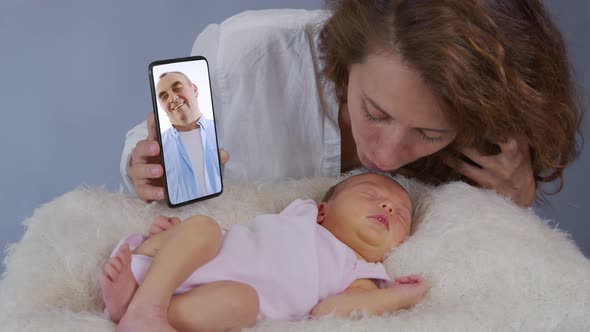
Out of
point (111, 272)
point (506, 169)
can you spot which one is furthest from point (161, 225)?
point (506, 169)

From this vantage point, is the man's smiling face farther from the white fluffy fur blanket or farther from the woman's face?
the woman's face

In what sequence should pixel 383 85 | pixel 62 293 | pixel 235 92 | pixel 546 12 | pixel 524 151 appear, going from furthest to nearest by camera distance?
pixel 235 92 → pixel 524 151 → pixel 546 12 → pixel 383 85 → pixel 62 293

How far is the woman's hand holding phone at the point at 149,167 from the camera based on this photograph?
1370mm

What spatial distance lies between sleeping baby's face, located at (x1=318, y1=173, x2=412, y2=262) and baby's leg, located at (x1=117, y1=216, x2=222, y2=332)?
29 centimetres

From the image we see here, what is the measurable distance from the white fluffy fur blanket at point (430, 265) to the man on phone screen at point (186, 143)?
0.19ft

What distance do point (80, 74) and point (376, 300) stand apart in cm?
151

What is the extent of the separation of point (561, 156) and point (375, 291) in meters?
0.63

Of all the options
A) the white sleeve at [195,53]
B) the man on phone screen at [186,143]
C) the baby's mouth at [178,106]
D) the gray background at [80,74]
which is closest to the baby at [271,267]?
the man on phone screen at [186,143]

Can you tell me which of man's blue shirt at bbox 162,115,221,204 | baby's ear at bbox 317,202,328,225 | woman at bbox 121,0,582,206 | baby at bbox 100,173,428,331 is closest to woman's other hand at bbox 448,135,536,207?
woman at bbox 121,0,582,206

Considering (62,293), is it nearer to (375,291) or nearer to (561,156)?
(375,291)

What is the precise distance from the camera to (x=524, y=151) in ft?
5.09

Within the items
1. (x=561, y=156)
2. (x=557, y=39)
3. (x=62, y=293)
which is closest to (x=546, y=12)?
(x=557, y=39)

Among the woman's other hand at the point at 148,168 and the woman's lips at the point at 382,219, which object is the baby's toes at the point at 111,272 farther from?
the woman's lips at the point at 382,219

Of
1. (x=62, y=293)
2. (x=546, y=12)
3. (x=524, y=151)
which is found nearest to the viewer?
(x=62, y=293)
